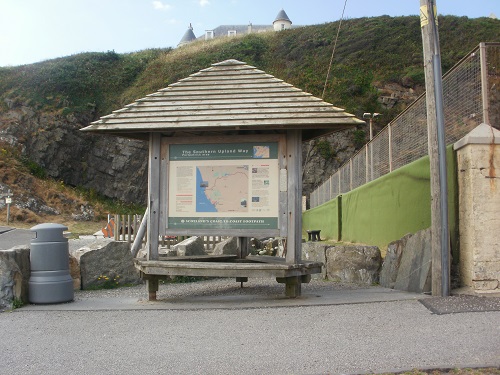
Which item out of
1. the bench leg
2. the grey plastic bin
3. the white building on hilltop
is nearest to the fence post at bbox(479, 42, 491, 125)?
the bench leg

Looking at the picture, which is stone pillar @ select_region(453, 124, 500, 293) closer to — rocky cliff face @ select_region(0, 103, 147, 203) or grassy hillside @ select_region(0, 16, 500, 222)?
grassy hillside @ select_region(0, 16, 500, 222)

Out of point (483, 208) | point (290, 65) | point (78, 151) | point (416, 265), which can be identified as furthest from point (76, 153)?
point (483, 208)

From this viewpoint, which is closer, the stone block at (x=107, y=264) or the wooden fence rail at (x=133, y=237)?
the stone block at (x=107, y=264)

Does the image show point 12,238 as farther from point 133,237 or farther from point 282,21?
point 282,21

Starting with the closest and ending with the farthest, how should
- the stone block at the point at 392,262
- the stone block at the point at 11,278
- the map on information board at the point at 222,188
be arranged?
the stone block at the point at 11,278 → the map on information board at the point at 222,188 → the stone block at the point at 392,262

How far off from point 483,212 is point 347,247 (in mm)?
4237

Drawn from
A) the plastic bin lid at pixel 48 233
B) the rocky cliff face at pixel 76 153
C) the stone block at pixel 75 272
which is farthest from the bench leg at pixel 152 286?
the rocky cliff face at pixel 76 153

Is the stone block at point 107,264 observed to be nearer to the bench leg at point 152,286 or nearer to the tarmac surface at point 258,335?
the tarmac surface at point 258,335

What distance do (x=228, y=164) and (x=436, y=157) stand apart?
312 centimetres

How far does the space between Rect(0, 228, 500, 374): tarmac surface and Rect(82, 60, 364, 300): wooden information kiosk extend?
74 centimetres

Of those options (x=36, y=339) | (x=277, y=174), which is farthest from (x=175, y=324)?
(x=277, y=174)

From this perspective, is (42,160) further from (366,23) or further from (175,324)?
(175,324)

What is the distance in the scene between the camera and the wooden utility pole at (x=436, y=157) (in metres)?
7.94

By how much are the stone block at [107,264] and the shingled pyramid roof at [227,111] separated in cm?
297
